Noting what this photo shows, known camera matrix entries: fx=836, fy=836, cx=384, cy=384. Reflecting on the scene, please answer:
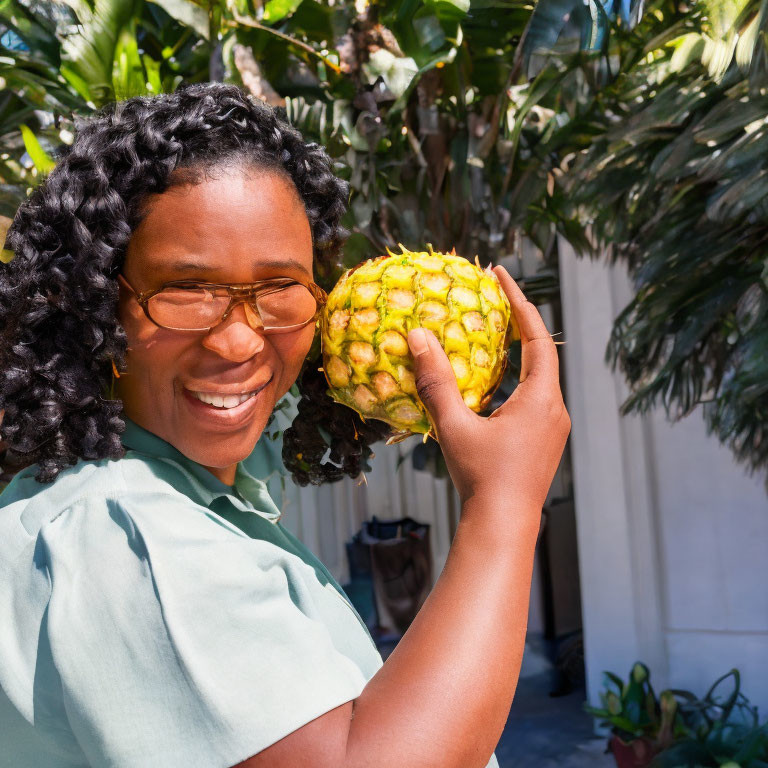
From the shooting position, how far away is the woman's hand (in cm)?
104

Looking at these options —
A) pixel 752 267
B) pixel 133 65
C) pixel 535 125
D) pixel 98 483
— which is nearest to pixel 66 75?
pixel 133 65

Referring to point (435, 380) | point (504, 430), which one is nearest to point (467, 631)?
point (504, 430)

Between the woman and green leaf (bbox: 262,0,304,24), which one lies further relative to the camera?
green leaf (bbox: 262,0,304,24)

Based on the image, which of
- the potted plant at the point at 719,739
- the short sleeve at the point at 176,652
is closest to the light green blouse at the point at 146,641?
Result: the short sleeve at the point at 176,652

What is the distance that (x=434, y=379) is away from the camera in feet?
3.87

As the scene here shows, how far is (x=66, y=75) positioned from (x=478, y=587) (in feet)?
8.85

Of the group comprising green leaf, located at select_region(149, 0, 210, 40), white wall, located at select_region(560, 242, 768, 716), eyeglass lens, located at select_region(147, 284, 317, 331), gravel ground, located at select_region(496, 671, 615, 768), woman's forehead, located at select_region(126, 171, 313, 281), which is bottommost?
gravel ground, located at select_region(496, 671, 615, 768)

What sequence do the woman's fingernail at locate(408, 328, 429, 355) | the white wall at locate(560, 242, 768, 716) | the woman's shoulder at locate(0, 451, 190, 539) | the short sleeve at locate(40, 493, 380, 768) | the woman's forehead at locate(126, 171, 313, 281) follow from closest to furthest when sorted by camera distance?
the short sleeve at locate(40, 493, 380, 768)
the woman's shoulder at locate(0, 451, 190, 539)
the woman's forehead at locate(126, 171, 313, 281)
the woman's fingernail at locate(408, 328, 429, 355)
the white wall at locate(560, 242, 768, 716)

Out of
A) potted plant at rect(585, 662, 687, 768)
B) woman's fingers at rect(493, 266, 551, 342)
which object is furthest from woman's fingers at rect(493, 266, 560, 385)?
potted plant at rect(585, 662, 687, 768)

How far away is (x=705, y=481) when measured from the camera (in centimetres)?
538

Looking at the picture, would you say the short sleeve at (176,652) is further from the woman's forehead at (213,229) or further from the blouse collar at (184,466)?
the woman's forehead at (213,229)

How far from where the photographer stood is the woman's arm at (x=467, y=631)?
838 millimetres

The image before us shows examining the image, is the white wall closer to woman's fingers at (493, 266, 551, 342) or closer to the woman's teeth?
woman's fingers at (493, 266, 551, 342)

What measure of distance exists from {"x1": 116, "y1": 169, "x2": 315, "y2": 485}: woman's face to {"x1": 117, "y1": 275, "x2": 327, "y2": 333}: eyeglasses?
0.03 ft
